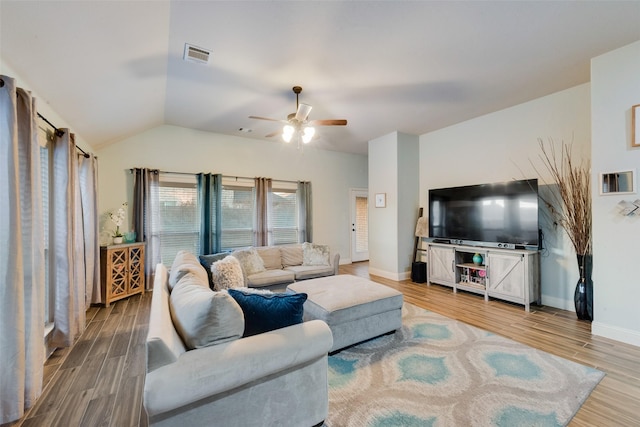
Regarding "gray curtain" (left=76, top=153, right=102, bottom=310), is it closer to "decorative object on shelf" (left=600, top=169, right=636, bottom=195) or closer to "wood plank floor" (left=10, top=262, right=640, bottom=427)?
"wood plank floor" (left=10, top=262, right=640, bottom=427)

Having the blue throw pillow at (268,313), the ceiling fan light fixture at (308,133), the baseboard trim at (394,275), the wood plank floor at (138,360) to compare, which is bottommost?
the wood plank floor at (138,360)

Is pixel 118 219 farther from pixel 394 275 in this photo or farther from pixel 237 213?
pixel 394 275

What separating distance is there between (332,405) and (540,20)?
3553 mm

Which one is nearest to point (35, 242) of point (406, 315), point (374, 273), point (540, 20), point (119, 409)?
point (119, 409)

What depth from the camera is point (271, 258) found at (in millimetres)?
4297

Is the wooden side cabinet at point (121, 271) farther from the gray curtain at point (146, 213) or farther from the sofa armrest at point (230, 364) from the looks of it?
the sofa armrest at point (230, 364)

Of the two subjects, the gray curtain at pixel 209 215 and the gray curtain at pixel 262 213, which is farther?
the gray curtain at pixel 262 213

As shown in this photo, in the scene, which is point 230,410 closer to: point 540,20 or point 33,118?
point 33,118

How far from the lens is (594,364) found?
88.0 inches

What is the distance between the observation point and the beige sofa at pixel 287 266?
373 centimetres

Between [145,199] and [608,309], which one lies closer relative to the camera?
[608,309]

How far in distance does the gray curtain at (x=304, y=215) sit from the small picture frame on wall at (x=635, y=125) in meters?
4.87

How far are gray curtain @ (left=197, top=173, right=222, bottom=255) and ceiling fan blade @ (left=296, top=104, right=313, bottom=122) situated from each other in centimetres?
252

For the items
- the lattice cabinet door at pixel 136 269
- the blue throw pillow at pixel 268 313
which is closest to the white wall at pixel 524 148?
the blue throw pillow at pixel 268 313
